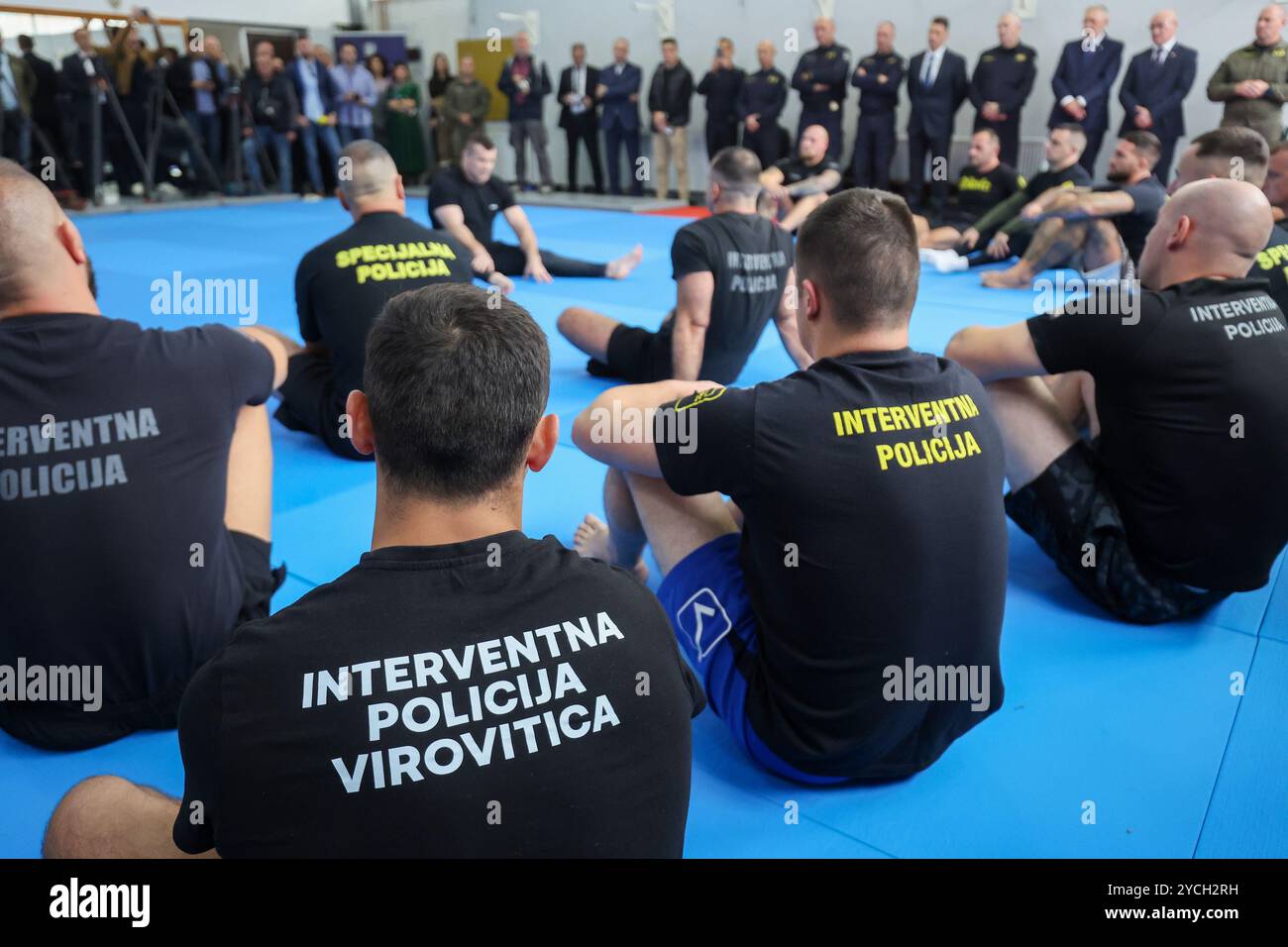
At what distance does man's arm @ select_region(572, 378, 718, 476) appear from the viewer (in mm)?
2510

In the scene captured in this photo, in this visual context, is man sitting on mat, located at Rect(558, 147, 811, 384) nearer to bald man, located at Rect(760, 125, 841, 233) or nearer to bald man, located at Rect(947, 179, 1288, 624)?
bald man, located at Rect(947, 179, 1288, 624)

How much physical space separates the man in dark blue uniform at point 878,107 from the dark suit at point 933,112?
0.26 metres

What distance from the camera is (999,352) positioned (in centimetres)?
305

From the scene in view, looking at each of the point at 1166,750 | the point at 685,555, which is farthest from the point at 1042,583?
the point at 685,555

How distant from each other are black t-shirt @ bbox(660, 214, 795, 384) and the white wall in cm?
943

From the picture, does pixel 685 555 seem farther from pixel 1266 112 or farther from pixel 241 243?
pixel 1266 112

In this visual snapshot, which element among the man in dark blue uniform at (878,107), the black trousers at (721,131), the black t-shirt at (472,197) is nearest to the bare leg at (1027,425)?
the black t-shirt at (472,197)

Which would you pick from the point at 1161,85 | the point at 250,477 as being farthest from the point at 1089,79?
the point at 250,477

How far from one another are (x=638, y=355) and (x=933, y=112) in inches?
338

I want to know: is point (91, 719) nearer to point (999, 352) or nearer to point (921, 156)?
point (999, 352)

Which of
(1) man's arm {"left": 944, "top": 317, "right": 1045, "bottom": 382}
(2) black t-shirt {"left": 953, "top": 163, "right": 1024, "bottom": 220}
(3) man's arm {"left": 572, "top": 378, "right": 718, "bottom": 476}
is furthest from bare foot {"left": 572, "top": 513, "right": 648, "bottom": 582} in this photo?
(2) black t-shirt {"left": 953, "top": 163, "right": 1024, "bottom": 220}

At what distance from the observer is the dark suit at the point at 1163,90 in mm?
10641
